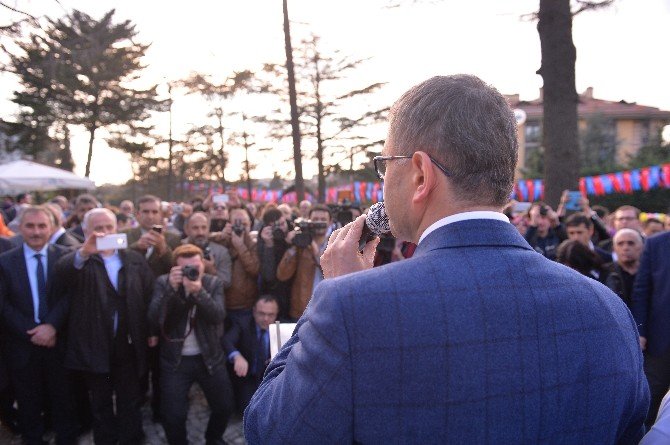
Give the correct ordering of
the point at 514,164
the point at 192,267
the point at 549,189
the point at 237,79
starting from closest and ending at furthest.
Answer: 1. the point at 514,164
2. the point at 192,267
3. the point at 549,189
4. the point at 237,79

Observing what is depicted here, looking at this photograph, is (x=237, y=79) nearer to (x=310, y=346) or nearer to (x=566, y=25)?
(x=566, y=25)

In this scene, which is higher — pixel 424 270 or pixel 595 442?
pixel 424 270

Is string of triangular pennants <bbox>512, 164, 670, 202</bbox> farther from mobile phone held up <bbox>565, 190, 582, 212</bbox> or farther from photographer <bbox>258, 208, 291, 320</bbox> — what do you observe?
photographer <bbox>258, 208, 291, 320</bbox>

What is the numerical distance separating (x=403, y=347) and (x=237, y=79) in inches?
829

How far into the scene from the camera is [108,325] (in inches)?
153

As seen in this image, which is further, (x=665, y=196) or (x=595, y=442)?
(x=665, y=196)

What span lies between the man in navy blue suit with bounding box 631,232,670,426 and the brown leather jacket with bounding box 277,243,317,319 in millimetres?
2600

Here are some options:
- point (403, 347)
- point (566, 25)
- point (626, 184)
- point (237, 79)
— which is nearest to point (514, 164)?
point (403, 347)

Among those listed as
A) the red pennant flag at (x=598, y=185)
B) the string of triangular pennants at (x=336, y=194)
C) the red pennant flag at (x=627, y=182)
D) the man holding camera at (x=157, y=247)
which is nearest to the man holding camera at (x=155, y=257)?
the man holding camera at (x=157, y=247)

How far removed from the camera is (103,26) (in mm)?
6656

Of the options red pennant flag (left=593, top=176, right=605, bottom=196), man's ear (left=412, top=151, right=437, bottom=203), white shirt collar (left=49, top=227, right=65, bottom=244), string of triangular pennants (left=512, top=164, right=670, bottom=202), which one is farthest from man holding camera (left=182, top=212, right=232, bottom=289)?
red pennant flag (left=593, top=176, right=605, bottom=196)

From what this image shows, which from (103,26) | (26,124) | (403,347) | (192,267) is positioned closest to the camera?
(403,347)

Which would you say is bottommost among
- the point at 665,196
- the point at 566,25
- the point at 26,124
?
the point at 665,196

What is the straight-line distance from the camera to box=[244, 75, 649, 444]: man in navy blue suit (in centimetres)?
88
